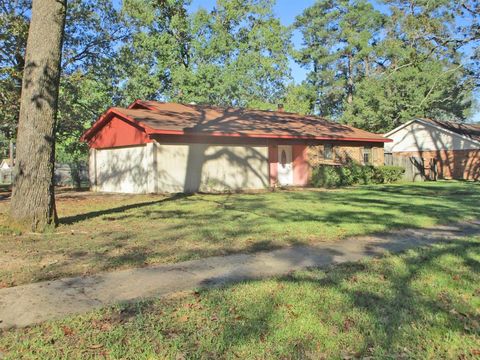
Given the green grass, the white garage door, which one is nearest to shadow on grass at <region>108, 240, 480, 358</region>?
the green grass

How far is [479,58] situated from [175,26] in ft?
80.9

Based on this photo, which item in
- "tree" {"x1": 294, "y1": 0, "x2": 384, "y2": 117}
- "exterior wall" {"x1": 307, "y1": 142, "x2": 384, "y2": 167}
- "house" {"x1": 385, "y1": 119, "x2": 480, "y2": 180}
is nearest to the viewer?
"exterior wall" {"x1": 307, "y1": 142, "x2": 384, "y2": 167}

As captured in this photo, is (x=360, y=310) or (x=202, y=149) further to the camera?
(x=202, y=149)

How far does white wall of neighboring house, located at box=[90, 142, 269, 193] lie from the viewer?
18.3 meters

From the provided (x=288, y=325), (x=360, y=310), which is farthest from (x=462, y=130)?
(x=288, y=325)

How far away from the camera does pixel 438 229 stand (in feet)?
29.5

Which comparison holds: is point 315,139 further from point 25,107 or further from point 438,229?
point 25,107

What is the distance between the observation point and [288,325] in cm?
384

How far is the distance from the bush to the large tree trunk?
50.7ft

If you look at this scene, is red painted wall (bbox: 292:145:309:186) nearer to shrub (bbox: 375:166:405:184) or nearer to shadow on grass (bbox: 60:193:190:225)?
shrub (bbox: 375:166:405:184)

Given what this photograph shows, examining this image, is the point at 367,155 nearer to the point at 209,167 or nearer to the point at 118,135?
the point at 209,167

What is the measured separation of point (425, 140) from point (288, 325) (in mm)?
36538

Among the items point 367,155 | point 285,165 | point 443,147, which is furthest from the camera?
point 443,147

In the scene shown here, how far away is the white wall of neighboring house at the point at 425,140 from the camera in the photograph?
111ft
